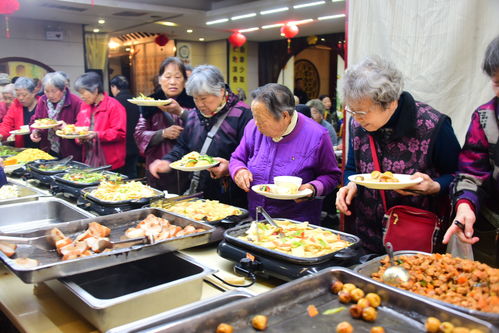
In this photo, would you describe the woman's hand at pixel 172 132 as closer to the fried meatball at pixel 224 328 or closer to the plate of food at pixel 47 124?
the plate of food at pixel 47 124

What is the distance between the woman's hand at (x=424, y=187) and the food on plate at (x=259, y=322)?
3.23 feet

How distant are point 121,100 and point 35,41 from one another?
5.76 m

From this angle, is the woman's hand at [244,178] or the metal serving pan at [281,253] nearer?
the metal serving pan at [281,253]

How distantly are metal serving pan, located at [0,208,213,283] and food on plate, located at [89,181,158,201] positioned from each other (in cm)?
50

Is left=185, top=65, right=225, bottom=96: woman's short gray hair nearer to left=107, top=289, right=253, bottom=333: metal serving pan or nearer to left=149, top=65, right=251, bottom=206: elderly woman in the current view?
left=149, top=65, right=251, bottom=206: elderly woman

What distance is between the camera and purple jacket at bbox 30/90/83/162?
15.2 feet

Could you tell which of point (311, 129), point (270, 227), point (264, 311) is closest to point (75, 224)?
point (270, 227)

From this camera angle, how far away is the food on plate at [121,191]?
2.54 metres

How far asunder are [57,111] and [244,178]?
11.1ft

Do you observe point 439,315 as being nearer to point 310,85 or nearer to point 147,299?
point 147,299

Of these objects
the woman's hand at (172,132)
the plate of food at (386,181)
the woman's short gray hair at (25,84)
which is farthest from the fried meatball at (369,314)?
the woman's short gray hair at (25,84)

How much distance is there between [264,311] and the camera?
1.17 meters

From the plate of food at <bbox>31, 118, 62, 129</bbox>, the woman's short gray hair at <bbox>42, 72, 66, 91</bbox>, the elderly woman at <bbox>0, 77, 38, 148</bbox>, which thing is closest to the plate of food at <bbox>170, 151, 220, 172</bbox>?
the plate of food at <bbox>31, 118, 62, 129</bbox>

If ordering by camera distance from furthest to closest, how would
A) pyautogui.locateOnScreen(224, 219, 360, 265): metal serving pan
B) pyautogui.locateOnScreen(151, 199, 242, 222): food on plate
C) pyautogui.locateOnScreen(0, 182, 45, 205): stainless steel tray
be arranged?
pyautogui.locateOnScreen(0, 182, 45, 205): stainless steel tray
pyautogui.locateOnScreen(151, 199, 242, 222): food on plate
pyautogui.locateOnScreen(224, 219, 360, 265): metal serving pan
